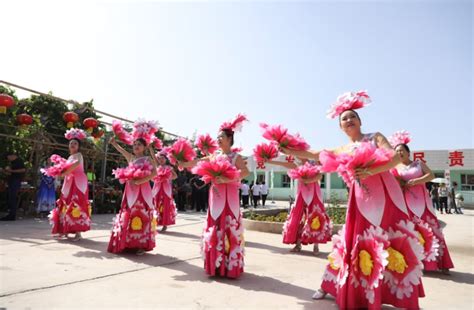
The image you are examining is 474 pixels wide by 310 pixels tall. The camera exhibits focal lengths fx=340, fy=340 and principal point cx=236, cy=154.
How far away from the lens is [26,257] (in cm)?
465

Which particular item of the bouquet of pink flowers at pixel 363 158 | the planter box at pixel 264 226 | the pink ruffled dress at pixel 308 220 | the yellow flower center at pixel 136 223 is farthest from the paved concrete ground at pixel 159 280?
the planter box at pixel 264 226

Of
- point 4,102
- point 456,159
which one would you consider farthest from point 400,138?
point 456,159

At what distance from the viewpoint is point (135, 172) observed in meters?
5.26

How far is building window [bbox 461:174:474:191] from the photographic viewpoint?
27891 mm

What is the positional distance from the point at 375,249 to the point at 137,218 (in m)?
3.70

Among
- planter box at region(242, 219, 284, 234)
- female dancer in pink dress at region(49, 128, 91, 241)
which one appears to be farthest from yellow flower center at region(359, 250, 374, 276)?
planter box at region(242, 219, 284, 234)

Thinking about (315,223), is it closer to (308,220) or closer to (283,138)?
(308,220)

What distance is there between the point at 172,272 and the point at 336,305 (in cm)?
205

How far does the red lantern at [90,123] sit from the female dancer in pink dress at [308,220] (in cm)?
790

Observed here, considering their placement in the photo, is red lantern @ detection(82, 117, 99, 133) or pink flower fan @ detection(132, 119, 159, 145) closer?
pink flower fan @ detection(132, 119, 159, 145)

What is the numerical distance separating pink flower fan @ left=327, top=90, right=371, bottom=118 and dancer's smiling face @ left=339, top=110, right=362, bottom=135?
53mm

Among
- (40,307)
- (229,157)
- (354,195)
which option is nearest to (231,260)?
(229,157)

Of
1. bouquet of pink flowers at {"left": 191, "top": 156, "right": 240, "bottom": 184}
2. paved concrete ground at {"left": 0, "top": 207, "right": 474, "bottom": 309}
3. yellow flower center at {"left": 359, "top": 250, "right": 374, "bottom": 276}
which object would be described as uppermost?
bouquet of pink flowers at {"left": 191, "top": 156, "right": 240, "bottom": 184}

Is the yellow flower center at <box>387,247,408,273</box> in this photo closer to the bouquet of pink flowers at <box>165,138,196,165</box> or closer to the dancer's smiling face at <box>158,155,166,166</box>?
the bouquet of pink flowers at <box>165,138,196,165</box>
